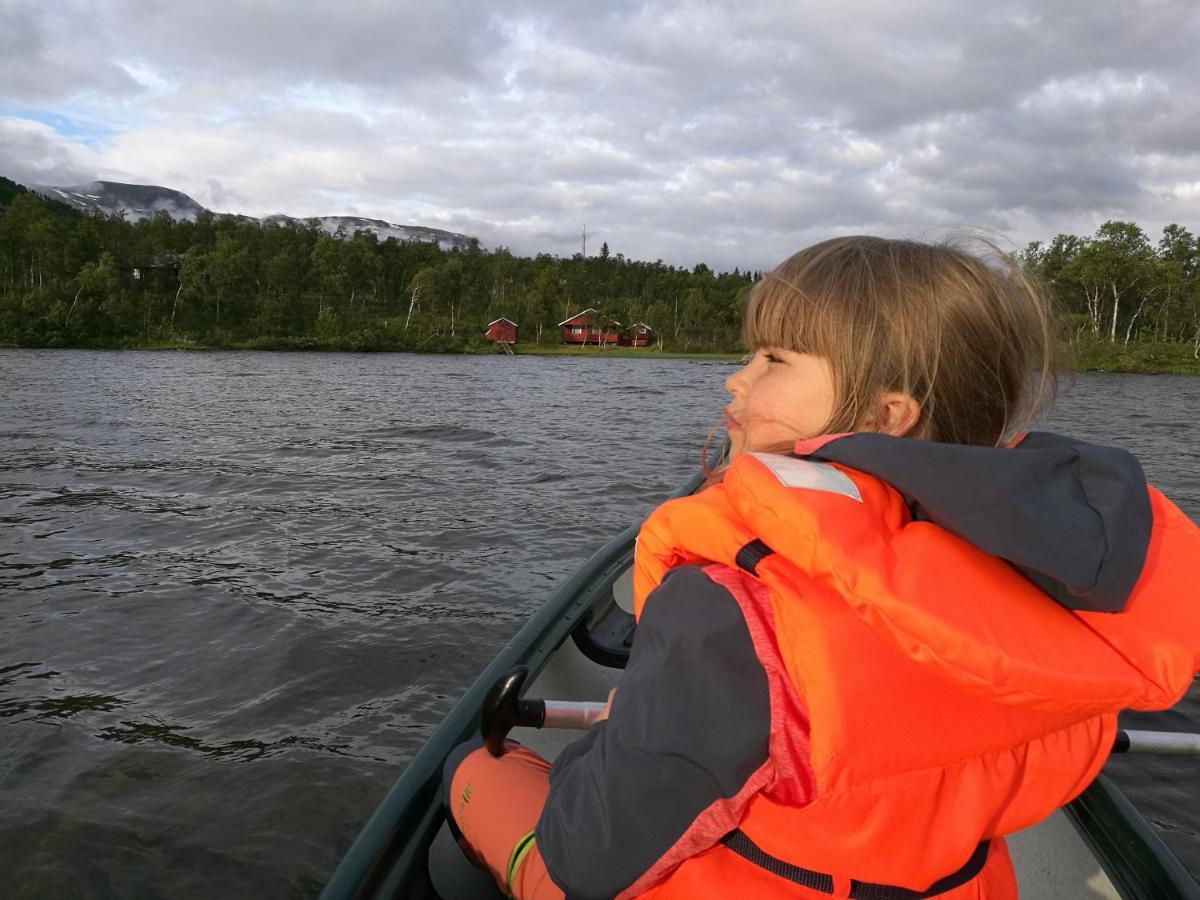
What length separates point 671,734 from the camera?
118cm

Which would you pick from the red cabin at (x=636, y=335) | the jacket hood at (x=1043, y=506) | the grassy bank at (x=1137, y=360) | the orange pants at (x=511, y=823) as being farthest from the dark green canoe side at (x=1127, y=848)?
the red cabin at (x=636, y=335)

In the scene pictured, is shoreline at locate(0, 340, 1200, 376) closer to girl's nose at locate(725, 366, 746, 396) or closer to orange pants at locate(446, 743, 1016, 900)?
orange pants at locate(446, 743, 1016, 900)

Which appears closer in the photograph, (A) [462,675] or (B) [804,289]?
(B) [804,289]

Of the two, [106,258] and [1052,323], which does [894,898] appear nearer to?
[1052,323]

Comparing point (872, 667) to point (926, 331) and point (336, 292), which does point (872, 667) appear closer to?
point (926, 331)

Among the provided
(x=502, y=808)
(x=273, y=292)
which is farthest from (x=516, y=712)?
(x=273, y=292)

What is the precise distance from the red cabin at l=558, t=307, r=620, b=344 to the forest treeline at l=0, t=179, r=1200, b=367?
95.8 inches

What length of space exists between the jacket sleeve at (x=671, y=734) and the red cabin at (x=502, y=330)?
80758mm

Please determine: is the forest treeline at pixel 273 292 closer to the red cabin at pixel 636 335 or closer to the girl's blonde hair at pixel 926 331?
the red cabin at pixel 636 335

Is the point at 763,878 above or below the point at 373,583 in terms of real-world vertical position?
above

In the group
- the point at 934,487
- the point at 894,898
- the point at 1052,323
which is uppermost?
the point at 1052,323

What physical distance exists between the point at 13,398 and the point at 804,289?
2407 centimetres

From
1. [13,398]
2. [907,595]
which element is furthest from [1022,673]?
[13,398]

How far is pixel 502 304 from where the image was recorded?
9031cm
